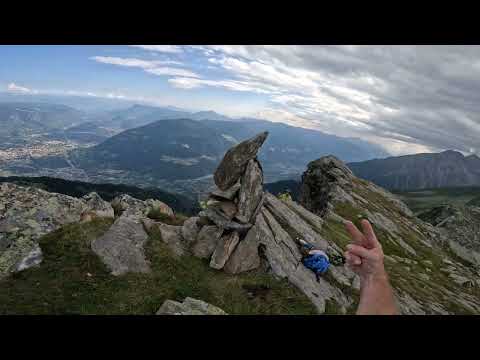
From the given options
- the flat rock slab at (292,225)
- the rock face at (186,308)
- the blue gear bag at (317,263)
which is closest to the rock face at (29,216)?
the rock face at (186,308)

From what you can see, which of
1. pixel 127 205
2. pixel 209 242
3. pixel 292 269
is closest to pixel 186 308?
pixel 209 242

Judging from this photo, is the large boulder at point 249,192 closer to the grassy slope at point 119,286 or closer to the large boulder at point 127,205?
the grassy slope at point 119,286

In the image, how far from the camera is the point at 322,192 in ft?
304

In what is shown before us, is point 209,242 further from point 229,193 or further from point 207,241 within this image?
point 229,193

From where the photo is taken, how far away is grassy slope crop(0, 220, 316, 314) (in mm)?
19969

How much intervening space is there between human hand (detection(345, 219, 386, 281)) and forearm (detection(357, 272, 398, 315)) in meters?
0.06

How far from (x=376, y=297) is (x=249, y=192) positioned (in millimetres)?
26648

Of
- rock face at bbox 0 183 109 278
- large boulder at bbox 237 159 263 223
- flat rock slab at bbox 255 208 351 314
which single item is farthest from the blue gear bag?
rock face at bbox 0 183 109 278
